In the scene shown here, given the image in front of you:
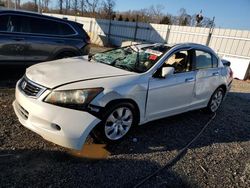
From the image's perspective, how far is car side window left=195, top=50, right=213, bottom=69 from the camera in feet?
17.8

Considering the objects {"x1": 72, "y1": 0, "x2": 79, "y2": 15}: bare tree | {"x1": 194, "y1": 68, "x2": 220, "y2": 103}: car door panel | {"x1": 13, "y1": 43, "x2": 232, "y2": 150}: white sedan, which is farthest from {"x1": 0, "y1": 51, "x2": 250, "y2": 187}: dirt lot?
{"x1": 72, "y1": 0, "x2": 79, "y2": 15}: bare tree

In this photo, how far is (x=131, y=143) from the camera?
428 cm

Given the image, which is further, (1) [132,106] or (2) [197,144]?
(2) [197,144]

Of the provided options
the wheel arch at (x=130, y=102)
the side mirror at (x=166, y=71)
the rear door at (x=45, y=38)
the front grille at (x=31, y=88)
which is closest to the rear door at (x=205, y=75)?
the side mirror at (x=166, y=71)

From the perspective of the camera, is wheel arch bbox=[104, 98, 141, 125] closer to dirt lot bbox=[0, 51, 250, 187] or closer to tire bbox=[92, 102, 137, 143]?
tire bbox=[92, 102, 137, 143]

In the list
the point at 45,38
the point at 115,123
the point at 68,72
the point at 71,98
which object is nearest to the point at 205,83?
the point at 115,123

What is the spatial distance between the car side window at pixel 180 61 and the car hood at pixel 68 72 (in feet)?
3.36

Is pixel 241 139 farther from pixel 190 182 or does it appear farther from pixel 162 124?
pixel 190 182

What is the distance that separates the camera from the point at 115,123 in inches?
160

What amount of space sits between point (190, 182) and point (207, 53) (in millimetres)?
3112

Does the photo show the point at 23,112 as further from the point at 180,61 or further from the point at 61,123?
the point at 180,61

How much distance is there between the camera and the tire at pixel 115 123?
3855 mm

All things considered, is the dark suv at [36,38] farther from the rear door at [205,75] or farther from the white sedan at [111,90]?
the rear door at [205,75]

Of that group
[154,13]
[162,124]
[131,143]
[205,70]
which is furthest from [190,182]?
[154,13]
